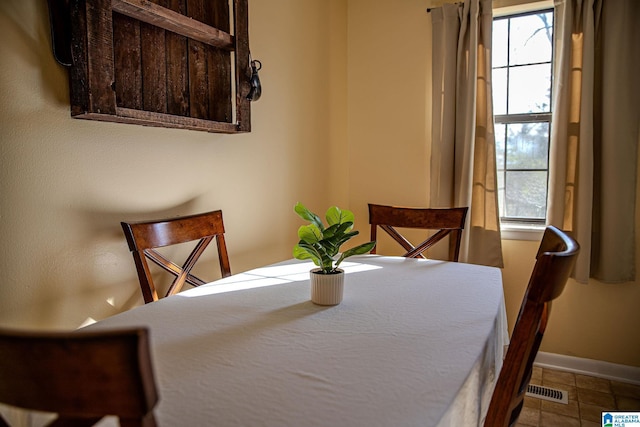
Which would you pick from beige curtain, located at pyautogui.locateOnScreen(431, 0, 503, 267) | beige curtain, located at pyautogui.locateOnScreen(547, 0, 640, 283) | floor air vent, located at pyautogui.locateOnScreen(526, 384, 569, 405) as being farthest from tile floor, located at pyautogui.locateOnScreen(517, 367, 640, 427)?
beige curtain, located at pyautogui.locateOnScreen(431, 0, 503, 267)

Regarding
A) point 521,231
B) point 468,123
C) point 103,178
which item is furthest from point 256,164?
point 521,231

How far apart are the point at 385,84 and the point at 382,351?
2.37 meters

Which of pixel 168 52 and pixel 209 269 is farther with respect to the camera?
pixel 209 269

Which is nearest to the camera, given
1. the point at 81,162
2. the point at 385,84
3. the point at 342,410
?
the point at 342,410

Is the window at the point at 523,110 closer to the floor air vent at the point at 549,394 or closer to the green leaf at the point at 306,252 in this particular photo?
the floor air vent at the point at 549,394

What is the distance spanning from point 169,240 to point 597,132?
92.8 inches

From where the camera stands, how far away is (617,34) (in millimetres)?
2230

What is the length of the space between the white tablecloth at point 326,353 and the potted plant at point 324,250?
5 centimetres

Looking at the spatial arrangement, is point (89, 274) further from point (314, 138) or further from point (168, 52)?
point (314, 138)

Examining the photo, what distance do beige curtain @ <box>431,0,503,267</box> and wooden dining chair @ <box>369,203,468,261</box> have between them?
1.67 ft

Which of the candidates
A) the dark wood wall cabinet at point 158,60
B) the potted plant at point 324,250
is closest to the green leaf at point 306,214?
the potted plant at point 324,250

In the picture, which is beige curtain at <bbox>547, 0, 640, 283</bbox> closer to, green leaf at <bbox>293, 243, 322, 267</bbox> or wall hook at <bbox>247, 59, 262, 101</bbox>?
wall hook at <bbox>247, 59, 262, 101</bbox>

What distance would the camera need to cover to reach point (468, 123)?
100 inches

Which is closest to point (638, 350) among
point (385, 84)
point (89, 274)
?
point (385, 84)
